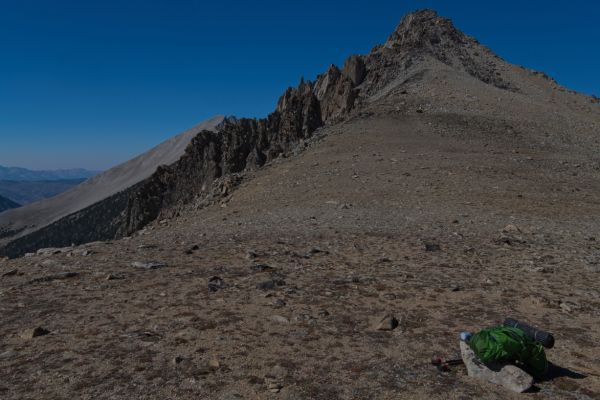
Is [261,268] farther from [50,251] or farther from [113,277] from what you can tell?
[50,251]

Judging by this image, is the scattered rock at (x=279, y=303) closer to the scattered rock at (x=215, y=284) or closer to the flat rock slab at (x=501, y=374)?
the scattered rock at (x=215, y=284)

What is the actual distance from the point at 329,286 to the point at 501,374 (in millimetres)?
5368

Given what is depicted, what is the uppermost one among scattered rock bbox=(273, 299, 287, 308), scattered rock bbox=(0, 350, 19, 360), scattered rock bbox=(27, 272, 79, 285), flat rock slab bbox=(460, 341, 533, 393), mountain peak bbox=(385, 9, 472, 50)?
mountain peak bbox=(385, 9, 472, 50)

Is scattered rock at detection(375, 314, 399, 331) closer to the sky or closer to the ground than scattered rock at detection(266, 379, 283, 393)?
closer to the sky

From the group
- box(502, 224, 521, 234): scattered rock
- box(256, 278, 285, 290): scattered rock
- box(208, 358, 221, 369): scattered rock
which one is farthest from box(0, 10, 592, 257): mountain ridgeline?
box(208, 358, 221, 369): scattered rock

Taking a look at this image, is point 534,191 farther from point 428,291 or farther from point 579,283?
point 428,291

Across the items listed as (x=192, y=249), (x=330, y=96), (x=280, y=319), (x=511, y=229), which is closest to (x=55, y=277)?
(x=192, y=249)

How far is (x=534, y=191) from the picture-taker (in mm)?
24734

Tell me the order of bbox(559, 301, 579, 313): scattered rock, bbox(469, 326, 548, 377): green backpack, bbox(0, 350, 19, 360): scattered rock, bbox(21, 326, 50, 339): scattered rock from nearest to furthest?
bbox(469, 326, 548, 377): green backpack → bbox(0, 350, 19, 360): scattered rock → bbox(21, 326, 50, 339): scattered rock → bbox(559, 301, 579, 313): scattered rock

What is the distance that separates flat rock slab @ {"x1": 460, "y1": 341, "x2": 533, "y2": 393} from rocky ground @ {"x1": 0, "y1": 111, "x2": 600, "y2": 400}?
154 mm

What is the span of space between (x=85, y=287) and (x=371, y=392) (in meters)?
8.20

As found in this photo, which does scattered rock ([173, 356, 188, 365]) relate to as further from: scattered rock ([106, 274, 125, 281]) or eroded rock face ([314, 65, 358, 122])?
eroded rock face ([314, 65, 358, 122])

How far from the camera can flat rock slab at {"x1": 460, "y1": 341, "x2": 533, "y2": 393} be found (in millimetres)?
6996

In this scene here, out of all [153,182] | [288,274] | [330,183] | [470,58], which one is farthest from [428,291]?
[153,182]
